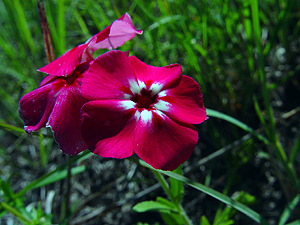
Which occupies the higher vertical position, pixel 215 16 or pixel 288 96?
pixel 215 16

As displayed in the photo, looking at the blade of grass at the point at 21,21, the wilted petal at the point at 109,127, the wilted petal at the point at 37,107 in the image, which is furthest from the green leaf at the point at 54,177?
the blade of grass at the point at 21,21

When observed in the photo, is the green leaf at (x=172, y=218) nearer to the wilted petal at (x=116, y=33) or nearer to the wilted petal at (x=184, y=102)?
the wilted petal at (x=184, y=102)

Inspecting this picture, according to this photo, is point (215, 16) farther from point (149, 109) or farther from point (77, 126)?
point (77, 126)

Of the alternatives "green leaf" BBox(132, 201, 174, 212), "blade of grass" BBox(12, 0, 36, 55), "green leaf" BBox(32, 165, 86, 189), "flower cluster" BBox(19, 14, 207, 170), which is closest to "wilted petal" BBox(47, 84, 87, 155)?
"flower cluster" BBox(19, 14, 207, 170)

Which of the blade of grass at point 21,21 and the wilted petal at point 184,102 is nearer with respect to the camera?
the wilted petal at point 184,102

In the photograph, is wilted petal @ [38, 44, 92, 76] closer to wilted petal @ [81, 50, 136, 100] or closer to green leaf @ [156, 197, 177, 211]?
wilted petal @ [81, 50, 136, 100]

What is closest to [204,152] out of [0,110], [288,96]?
[288,96]

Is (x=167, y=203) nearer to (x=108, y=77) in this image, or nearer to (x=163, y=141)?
(x=163, y=141)
